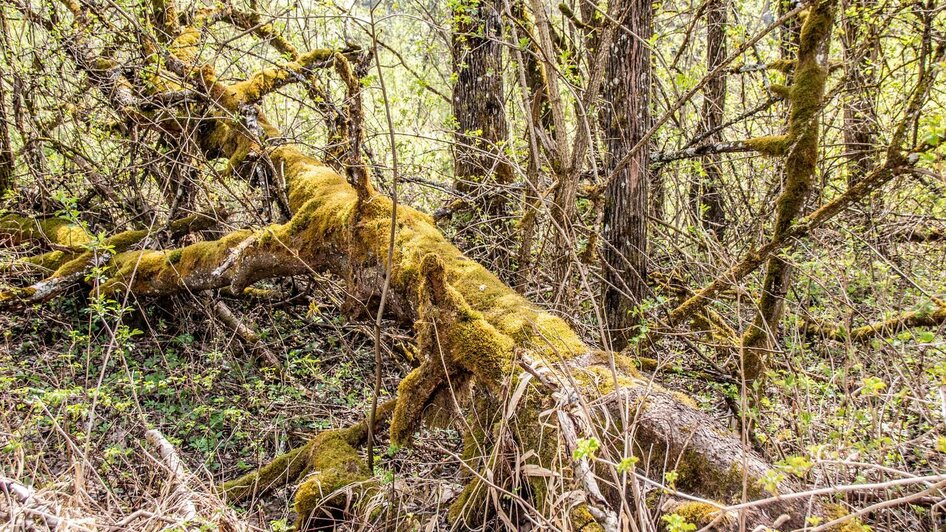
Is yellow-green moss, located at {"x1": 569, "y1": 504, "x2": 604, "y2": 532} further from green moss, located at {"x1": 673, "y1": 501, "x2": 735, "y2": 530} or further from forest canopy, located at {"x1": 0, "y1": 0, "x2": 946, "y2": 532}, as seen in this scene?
green moss, located at {"x1": 673, "y1": 501, "x2": 735, "y2": 530}

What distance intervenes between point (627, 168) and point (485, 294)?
6.71 feet

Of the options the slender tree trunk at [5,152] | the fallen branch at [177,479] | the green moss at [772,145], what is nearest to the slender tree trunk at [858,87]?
the green moss at [772,145]

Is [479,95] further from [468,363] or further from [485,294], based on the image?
[468,363]

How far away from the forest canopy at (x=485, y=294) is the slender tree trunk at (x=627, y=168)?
0.02 m

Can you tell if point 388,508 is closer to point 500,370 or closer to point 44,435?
point 500,370

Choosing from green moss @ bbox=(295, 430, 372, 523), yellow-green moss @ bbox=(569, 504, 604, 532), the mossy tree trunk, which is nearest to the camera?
yellow-green moss @ bbox=(569, 504, 604, 532)

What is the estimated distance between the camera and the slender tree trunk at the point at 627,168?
4.38 metres

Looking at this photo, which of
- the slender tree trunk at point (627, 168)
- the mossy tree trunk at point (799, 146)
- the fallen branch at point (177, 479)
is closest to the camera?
the fallen branch at point (177, 479)

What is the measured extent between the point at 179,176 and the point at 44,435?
2441mm

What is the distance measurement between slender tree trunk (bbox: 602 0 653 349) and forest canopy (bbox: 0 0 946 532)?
2 cm

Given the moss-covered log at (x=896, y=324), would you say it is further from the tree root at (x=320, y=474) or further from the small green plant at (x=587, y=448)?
the tree root at (x=320, y=474)

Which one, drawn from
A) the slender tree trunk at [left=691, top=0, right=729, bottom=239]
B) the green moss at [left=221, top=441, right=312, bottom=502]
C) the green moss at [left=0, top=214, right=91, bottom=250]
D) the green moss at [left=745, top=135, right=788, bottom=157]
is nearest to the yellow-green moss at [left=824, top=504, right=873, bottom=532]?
the green moss at [left=745, top=135, right=788, bottom=157]

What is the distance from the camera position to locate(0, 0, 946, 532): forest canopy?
222cm

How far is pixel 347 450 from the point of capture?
332 cm
